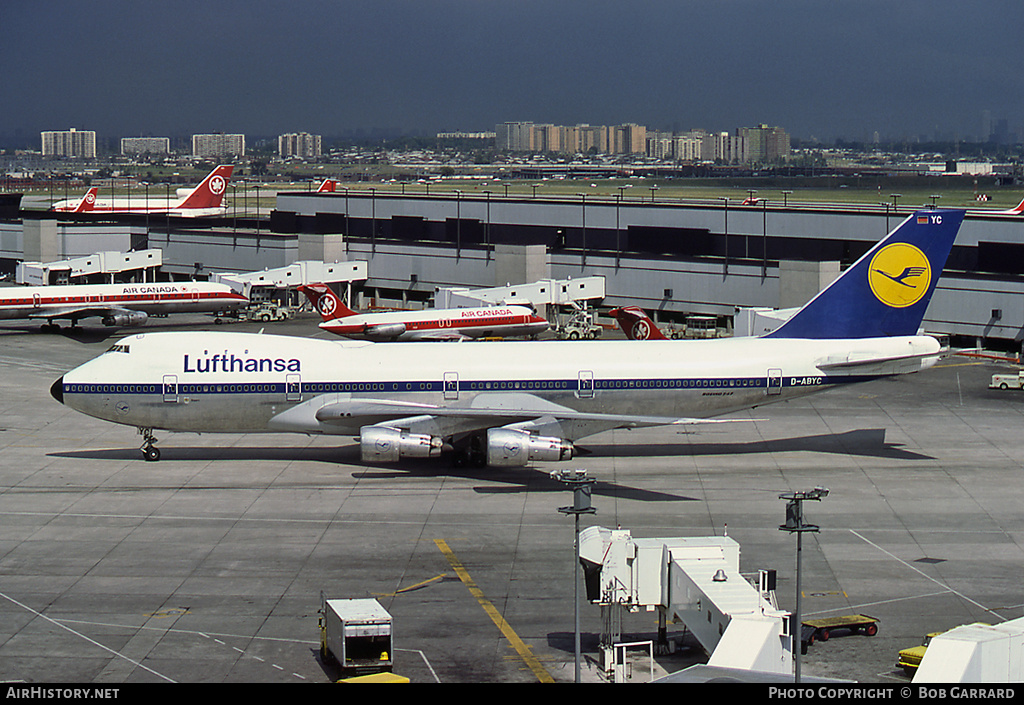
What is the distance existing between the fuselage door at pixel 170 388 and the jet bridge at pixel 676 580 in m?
24.3

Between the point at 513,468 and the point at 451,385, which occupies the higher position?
the point at 451,385

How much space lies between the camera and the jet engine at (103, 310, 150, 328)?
95312 millimetres

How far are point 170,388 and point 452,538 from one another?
1552 cm

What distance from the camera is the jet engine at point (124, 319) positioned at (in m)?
95.3

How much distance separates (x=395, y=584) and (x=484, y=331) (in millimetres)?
52400

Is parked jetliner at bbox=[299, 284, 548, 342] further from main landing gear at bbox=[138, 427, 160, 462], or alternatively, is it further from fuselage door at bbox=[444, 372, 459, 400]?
fuselage door at bbox=[444, 372, 459, 400]

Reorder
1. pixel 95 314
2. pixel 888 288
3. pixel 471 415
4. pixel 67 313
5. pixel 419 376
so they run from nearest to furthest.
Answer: pixel 471 415, pixel 419 376, pixel 888 288, pixel 67 313, pixel 95 314

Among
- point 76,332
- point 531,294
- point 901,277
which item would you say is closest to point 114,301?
point 76,332

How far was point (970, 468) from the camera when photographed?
50125mm

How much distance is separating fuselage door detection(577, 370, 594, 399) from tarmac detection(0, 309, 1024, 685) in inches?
115

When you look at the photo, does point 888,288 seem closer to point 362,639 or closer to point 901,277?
point 901,277

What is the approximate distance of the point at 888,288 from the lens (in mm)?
52750

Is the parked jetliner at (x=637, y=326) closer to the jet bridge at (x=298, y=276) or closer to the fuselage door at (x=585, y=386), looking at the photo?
the fuselage door at (x=585, y=386)

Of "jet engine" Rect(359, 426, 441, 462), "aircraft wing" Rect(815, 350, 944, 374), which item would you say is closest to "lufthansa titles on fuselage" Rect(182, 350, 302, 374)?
"jet engine" Rect(359, 426, 441, 462)
